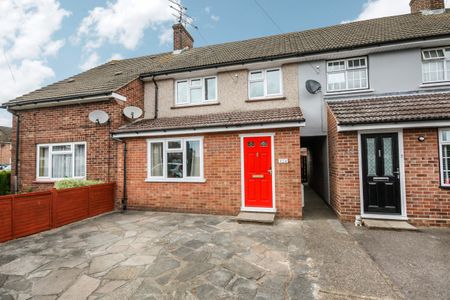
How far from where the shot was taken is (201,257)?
3.77 metres

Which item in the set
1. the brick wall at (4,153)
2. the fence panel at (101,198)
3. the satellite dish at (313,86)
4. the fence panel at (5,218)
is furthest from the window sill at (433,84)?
the brick wall at (4,153)

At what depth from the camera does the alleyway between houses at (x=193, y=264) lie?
9.26 ft

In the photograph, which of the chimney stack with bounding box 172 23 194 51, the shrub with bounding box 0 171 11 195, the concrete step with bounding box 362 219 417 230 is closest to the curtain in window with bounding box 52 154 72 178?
Result: the shrub with bounding box 0 171 11 195

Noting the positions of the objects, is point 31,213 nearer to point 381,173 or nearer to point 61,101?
point 61,101

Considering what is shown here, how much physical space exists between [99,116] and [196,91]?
12.4 feet

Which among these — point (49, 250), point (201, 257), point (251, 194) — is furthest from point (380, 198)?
point (49, 250)

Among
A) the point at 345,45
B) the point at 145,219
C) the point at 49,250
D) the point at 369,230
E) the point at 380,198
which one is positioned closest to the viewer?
the point at 49,250

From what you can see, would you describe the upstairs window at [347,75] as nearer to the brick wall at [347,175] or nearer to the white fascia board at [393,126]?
the white fascia board at [393,126]

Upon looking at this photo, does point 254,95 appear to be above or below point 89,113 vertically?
above

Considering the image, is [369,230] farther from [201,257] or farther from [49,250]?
[49,250]

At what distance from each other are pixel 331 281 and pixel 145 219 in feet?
16.4

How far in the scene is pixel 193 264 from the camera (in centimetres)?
353

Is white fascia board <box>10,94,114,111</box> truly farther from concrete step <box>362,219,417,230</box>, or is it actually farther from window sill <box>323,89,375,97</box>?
concrete step <box>362,219,417,230</box>

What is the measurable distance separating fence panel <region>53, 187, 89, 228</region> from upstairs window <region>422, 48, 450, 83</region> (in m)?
11.3
